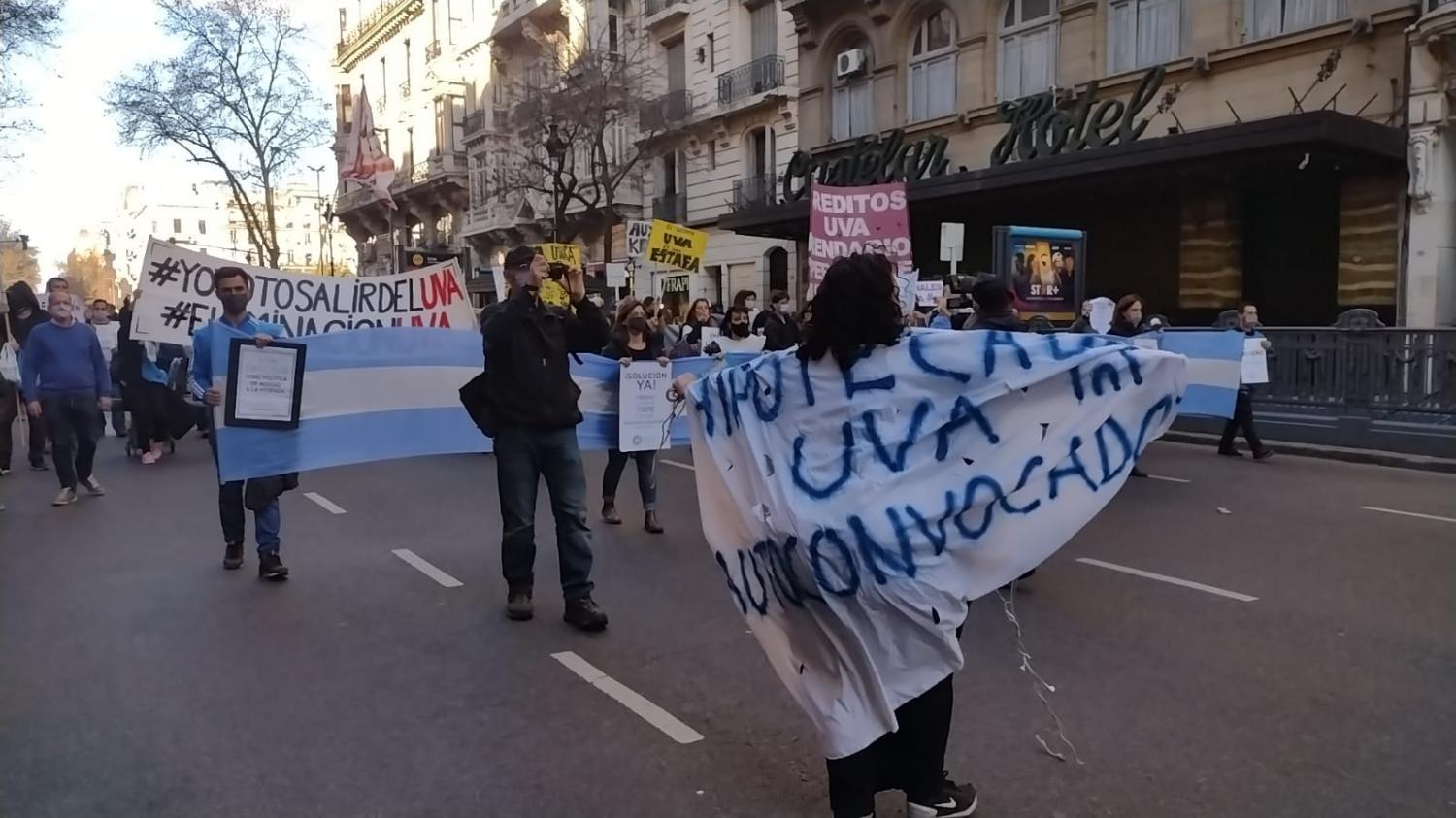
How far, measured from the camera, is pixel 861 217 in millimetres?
15695

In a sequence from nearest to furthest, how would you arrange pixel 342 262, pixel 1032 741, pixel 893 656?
pixel 893 656
pixel 1032 741
pixel 342 262

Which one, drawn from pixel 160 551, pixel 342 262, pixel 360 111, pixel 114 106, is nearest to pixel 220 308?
pixel 160 551

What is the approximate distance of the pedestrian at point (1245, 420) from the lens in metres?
11.8

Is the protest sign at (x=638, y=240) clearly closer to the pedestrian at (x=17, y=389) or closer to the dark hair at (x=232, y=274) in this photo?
the pedestrian at (x=17, y=389)

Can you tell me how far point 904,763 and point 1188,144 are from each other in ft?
55.6

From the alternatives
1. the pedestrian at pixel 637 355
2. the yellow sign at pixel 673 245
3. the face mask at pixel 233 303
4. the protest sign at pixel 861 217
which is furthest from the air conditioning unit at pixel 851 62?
the face mask at pixel 233 303

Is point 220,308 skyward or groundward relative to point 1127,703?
skyward

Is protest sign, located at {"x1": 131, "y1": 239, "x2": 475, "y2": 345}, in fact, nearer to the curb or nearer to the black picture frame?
the black picture frame

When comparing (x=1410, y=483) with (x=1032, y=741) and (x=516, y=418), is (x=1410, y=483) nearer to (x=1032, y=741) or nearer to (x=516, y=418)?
(x=1032, y=741)

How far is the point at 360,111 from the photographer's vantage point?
66.3 ft

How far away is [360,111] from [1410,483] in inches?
689

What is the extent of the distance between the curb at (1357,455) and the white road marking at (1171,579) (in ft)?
20.4

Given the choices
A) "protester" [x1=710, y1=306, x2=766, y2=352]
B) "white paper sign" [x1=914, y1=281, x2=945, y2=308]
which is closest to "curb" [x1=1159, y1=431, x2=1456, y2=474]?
Result: "white paper sign" [x1=914, y1=281, x2=945, y2=308]

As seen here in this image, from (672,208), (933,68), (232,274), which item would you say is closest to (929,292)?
(933,68)
